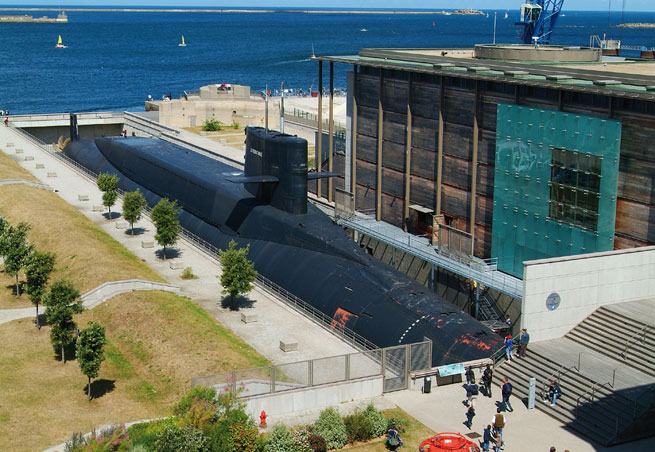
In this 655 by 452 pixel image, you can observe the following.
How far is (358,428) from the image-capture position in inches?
1184

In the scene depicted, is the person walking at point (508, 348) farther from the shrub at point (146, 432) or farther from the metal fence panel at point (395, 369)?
the shrub at point (146, 432)

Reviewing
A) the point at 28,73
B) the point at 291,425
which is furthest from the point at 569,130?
the point at 28,73

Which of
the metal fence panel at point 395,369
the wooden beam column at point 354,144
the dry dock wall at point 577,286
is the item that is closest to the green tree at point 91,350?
the metal fence panel at point 395,369

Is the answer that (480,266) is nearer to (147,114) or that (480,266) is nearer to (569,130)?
(569,130)

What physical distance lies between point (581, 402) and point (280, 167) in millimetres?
20096

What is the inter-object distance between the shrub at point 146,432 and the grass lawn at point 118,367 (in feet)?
9.15

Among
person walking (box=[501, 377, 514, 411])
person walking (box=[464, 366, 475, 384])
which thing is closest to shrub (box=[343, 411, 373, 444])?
person walking (box=[464, 366, 475, 384])

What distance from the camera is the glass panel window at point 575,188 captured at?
40281 millimetres

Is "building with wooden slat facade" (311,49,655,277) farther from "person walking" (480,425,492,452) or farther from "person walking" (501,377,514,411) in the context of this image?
"person walking" (480,425,492,452)

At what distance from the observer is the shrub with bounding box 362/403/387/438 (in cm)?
3042

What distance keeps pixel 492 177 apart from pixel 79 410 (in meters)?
23.4

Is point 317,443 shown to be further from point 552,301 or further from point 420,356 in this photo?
point 552,301

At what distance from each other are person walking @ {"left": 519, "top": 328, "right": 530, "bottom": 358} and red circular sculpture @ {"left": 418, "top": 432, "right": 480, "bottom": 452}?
7.32m

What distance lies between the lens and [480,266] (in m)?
45.9
